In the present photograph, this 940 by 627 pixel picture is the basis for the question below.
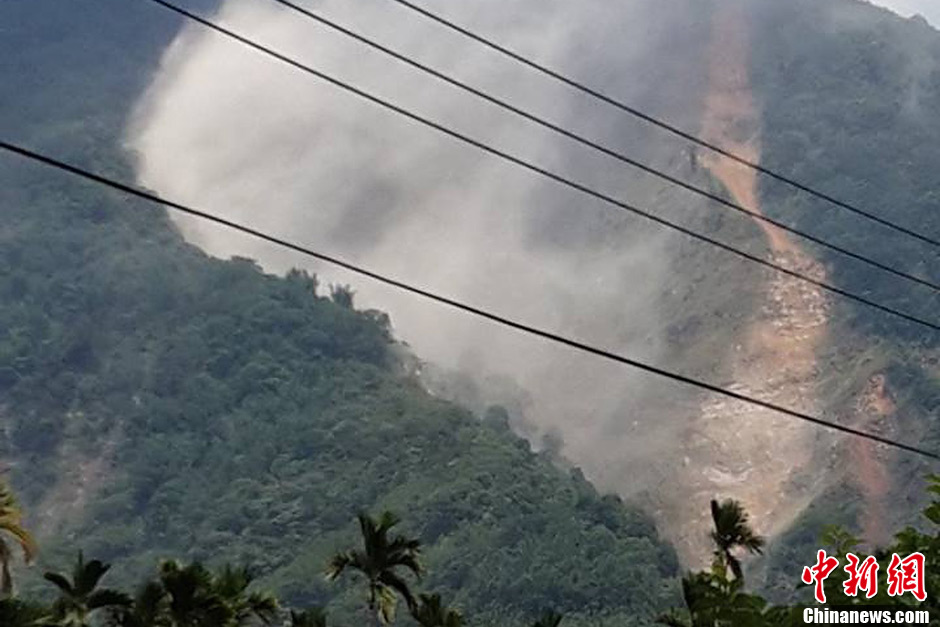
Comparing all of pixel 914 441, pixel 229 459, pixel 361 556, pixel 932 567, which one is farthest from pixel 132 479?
pixel 932 567

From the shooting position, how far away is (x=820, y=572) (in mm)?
14102

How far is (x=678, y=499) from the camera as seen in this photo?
19225cm

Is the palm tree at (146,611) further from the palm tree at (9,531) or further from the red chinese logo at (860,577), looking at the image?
the red chinese logo at (860,577)

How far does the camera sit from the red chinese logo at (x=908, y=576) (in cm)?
1262

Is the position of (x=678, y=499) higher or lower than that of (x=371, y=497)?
higher

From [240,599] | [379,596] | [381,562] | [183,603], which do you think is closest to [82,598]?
[183,603]

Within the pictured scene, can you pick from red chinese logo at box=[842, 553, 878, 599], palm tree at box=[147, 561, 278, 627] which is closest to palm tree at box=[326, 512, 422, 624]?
palm tree at box=[147, 561, 278, 627]

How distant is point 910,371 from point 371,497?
81.1 metres

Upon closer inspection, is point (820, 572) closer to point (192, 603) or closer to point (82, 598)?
point (192, 603)

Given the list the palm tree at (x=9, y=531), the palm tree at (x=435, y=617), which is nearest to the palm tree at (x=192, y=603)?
the palm tree at (x=9, y=531)

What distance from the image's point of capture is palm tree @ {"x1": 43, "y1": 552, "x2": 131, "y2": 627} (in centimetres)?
3048

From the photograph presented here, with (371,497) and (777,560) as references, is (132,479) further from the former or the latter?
(777,560)

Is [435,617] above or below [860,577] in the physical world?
above

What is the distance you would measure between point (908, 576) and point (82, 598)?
77.2ft
